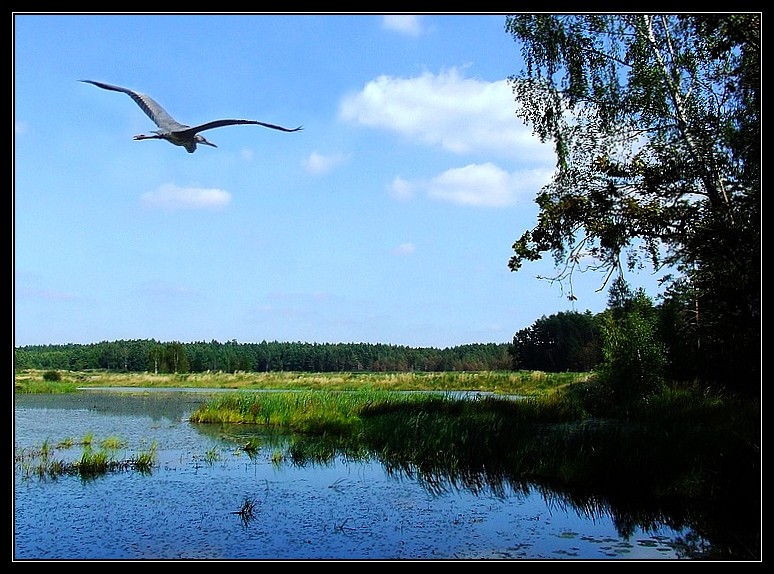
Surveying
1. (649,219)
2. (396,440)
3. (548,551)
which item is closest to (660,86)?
(649,219)

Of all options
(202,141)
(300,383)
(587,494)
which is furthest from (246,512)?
(300,383)

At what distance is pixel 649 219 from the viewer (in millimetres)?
9062

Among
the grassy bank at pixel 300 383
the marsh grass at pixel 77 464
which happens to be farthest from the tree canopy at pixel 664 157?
the grassy bank at pixel 300 383

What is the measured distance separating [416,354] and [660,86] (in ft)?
263

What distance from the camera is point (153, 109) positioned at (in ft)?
24.3

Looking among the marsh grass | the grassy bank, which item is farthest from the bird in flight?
the grassy bank

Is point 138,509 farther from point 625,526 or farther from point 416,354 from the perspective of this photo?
point 416,354

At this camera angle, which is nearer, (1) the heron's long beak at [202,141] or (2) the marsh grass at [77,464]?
(1) the heron's long beak at [202,141]

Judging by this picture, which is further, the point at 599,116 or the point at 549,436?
the point at 549,436

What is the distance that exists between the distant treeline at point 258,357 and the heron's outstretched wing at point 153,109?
165 ft

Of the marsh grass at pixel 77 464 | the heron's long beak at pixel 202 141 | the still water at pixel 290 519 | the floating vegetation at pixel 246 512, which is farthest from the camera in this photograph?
the marsh grass at pixel 77 464

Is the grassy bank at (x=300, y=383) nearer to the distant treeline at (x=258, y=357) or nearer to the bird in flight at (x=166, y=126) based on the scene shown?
the distant treeline at (x=258, y=357)

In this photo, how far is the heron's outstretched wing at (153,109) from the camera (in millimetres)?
7277

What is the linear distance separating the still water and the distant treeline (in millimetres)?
46488
